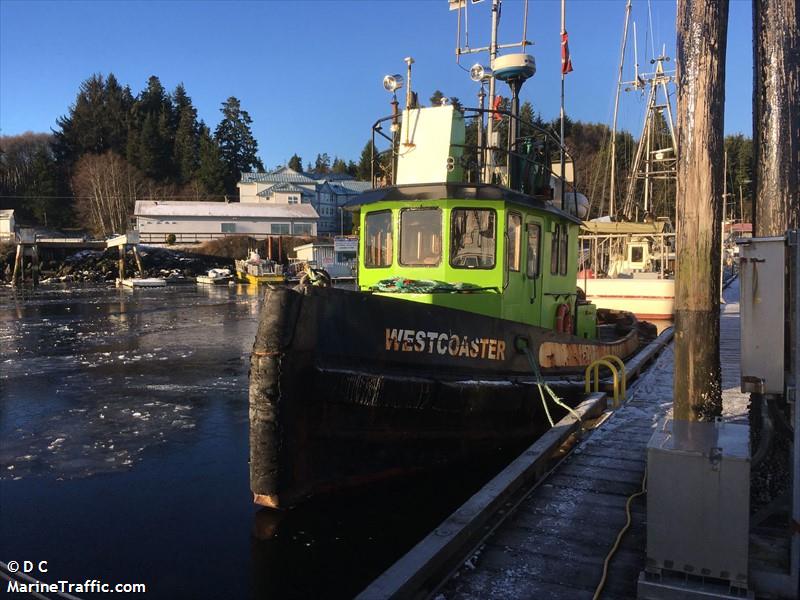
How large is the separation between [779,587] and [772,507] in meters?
0.40

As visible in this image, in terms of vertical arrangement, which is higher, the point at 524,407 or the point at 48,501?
the point at 524,407

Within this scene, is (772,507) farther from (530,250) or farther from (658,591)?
(530,250)

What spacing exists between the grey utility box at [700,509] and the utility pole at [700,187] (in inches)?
48.4

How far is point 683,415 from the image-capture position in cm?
466

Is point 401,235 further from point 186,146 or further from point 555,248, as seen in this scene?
point 186,146

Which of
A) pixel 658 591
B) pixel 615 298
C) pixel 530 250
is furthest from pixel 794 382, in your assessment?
pixel 615 298

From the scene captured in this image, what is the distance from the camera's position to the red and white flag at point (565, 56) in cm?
1270

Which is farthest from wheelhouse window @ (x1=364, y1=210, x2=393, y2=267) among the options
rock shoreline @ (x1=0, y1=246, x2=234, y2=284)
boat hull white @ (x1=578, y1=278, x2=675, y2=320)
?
rock shoreline @ (x1=0, y1=246, x2=234, y2=284)

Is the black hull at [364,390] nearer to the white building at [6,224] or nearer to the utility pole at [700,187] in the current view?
the utility pole at [700,187]

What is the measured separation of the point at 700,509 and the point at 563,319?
5.84m

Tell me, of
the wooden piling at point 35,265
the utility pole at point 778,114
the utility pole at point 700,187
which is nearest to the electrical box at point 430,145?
the utility pole at point 700,187

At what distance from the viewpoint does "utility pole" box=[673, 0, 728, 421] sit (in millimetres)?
4273

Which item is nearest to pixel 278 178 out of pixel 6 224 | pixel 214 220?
pixel 214 220

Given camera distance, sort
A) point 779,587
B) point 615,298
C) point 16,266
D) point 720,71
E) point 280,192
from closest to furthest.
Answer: point 779,587, point 720,71, point 615,298, point 16,266, point 280,192
